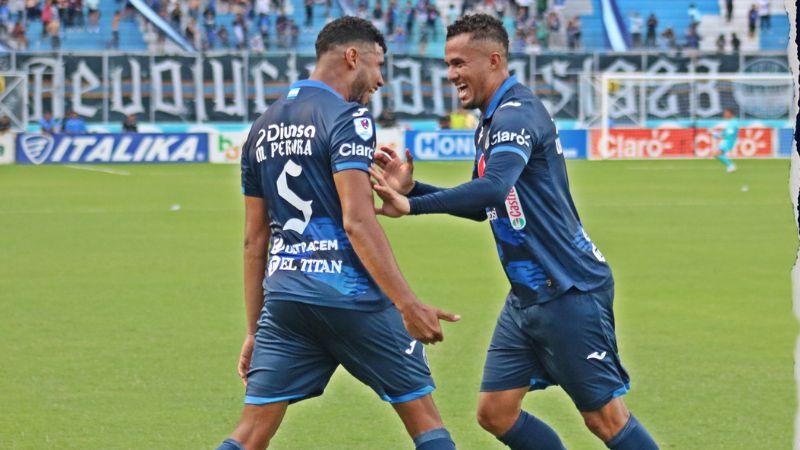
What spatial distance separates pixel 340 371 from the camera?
30.4ft

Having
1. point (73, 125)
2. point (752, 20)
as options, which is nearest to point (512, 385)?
point (73, 125)

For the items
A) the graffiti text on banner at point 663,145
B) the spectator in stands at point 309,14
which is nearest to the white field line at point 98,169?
the graffiti text on banner at point 663,145

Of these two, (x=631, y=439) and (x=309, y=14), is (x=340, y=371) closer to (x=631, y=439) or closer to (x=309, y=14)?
(x=631, y=439)

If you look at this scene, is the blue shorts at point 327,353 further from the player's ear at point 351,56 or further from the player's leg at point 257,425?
the player's ear at point 351,56

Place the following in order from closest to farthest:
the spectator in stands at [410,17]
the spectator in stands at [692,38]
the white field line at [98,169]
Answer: the white field line at [98,169]
the spectator in stands at [410,17]
the spectator in stands at [692,38]

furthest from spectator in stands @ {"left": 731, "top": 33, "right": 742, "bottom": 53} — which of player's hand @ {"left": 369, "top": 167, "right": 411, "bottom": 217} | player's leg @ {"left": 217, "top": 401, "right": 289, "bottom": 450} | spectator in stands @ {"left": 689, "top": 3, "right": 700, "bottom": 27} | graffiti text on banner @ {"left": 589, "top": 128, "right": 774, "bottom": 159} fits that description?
player's leg @ {"left": 217, "top": 401, "right": 289, "bottom": 450}

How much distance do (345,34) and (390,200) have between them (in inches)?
28.3

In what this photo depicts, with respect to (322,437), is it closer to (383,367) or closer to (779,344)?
(383,367)

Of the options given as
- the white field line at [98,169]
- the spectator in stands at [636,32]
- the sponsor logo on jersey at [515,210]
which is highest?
the sponsor logo on jersey at [515,210]

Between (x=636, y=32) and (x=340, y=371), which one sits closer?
(x=340, y=371)

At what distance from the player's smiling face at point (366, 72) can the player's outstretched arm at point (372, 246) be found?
1.86 ft

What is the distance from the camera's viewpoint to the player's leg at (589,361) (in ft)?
18.1

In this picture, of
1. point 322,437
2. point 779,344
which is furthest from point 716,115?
point 322,437

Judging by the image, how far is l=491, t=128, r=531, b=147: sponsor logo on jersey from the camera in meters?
5.29
